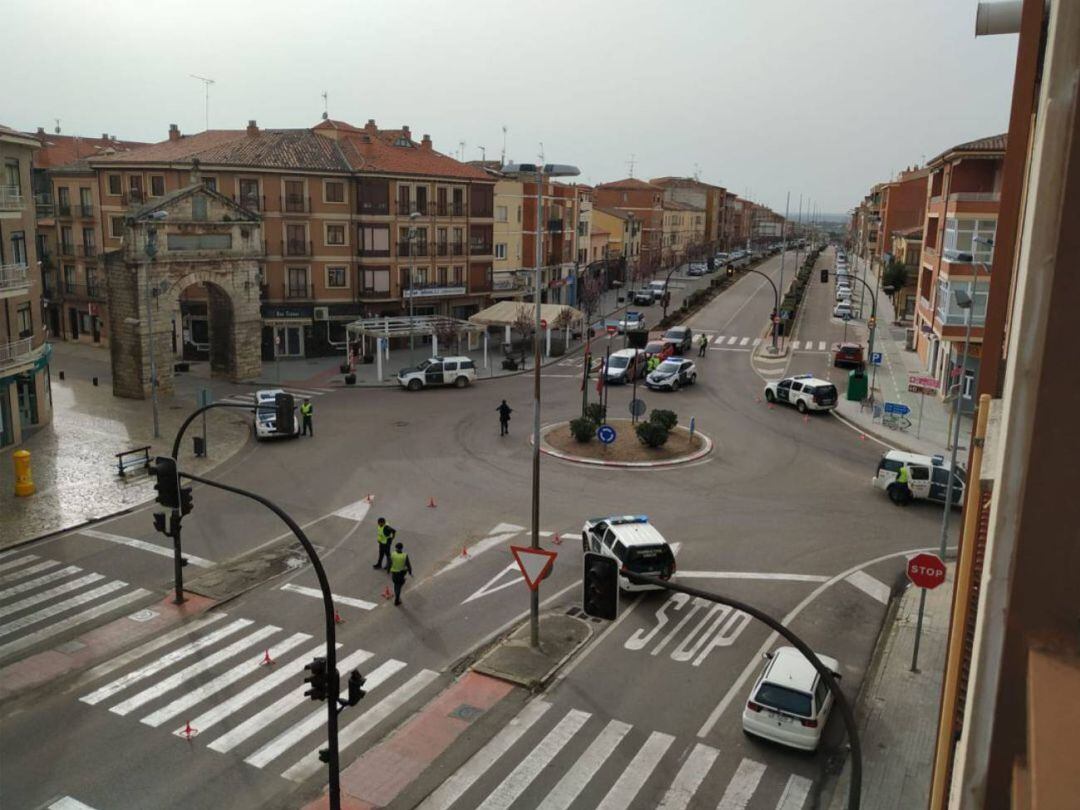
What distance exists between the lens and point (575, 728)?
14812mm

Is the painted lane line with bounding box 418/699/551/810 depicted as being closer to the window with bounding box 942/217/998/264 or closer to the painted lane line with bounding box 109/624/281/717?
the painted lane line with bounding box 109/624/281/717

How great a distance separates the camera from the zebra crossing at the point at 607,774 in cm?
1293

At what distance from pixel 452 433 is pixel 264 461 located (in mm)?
7291

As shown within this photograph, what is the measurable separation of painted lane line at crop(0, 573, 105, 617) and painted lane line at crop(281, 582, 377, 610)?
14.8ft

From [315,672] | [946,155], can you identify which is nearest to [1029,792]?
[315,672]

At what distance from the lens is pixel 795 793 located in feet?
43.1

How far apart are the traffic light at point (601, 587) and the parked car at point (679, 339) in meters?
42.5

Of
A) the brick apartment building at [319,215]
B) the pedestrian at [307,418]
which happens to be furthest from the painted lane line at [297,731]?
the brick apartment building at [319,215]

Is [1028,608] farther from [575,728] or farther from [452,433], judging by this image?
[452,433]

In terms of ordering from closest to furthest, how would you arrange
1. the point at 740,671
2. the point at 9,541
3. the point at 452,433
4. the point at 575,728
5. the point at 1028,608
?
1. the point at 1028,608
2. the point at 575,728
3. the point at 740,671
4. the point at 9,541
5. the point at 452,433

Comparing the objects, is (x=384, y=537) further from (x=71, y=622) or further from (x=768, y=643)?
(x=768, y=643)

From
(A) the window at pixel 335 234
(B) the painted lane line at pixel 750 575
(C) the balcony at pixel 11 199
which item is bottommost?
(B) the painted lane line at pixel 750 575

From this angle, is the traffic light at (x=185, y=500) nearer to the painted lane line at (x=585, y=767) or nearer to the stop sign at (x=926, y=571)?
the painted lane line at (x=585, y=767)

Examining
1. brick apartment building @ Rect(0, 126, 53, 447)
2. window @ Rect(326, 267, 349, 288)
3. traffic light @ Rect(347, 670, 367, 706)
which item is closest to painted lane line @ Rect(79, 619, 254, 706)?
traffic light @ Rect(347, 670, 367, 706)
